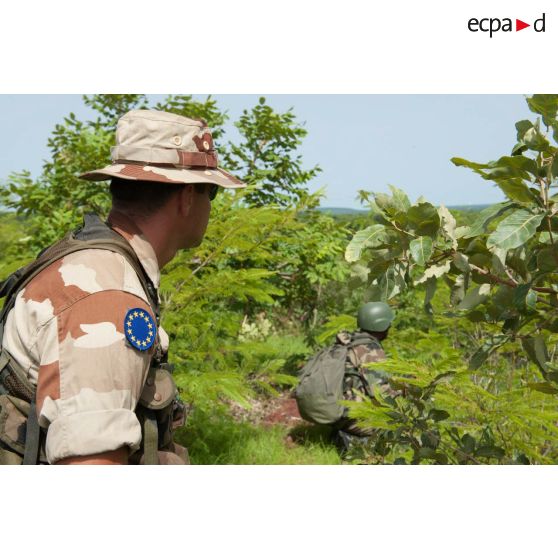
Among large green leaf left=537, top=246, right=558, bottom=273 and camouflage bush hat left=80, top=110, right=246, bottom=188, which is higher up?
camouflage bush hat left=80, top=110, right=246, bottom=188

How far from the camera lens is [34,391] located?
5.38ft

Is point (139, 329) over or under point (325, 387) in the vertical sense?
over

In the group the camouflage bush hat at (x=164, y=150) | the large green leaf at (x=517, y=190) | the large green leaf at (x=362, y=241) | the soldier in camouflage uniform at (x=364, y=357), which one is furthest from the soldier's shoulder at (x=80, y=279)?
the soldier in camouflage uniform at (x=364, y=357)

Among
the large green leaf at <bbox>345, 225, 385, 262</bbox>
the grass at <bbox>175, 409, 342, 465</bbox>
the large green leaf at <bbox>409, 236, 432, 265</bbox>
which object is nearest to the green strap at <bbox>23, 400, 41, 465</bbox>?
the large green leaf at <bbox>345, 225, 385, 262</bbox>

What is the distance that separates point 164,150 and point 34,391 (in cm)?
78

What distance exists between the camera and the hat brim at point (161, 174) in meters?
1.86

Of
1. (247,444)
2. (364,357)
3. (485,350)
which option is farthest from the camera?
(364,357)

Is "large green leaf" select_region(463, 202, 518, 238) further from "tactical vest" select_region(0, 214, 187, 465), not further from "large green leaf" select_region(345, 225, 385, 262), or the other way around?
"tactical vest" select_region(0, 214, 187, 465)

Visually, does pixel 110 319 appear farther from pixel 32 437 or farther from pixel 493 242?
pixel 493 242

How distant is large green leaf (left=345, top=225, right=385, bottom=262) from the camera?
65.2 inches

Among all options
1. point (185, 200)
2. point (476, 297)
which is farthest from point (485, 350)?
point (185, 200)

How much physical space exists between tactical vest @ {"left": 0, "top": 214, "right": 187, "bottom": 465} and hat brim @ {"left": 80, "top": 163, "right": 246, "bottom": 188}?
0.48ft

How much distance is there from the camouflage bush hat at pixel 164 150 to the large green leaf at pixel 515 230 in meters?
0.83

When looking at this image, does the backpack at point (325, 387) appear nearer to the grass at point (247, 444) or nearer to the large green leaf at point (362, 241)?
the grass at point (247, 444)
